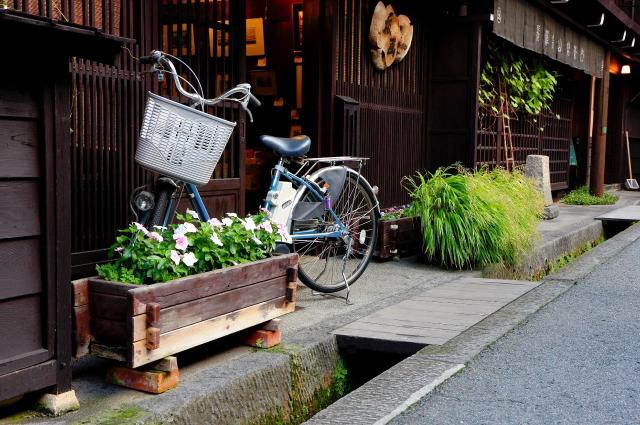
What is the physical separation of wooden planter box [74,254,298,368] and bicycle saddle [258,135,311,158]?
61.0 inches

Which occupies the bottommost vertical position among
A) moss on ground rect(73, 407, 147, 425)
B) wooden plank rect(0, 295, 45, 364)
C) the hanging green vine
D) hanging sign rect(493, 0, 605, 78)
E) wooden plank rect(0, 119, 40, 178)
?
moss on ground rect(73, 407, 147, 425)

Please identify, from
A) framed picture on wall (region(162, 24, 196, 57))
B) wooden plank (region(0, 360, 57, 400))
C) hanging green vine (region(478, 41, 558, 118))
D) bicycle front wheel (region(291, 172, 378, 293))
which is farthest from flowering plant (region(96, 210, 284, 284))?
hanging green vine (region(478, 41, 558, 118))

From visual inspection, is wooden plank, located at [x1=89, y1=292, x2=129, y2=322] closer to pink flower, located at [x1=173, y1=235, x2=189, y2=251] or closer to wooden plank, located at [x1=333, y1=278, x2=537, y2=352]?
pink flower, located at [x1=173, y1=235, x2=189, y2=251]

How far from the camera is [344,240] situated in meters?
6.51

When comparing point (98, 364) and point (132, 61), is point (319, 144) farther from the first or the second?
point (98, 364)

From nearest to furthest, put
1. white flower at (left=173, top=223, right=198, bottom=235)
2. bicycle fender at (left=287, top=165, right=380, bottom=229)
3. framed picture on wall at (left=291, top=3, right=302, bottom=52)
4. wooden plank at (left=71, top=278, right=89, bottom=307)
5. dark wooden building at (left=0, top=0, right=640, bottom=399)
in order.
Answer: dark wooden building at (left=0, top=0, right=640, bottom=399)
wooden plank at (left=71, top=278, right=89, bottom=307)
white flower at (left=173, top=223, right=198, bottom=235)
bicycle fender at (left=287, top=165, right=380, bottom=229)
framed picture on wall at (left=291, top=3, right=302, bottom=52)

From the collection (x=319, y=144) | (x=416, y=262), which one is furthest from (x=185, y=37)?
(x=416, y=262)

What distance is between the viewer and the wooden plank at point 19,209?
3.30 m

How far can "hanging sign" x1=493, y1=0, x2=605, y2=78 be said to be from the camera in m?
11.0

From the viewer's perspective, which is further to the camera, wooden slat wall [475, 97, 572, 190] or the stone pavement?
wooden slat wall [475, 97, 572, 190]

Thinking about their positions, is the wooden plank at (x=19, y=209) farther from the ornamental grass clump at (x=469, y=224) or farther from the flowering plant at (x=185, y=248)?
the ornamental grass clump at (x=469, y=224)

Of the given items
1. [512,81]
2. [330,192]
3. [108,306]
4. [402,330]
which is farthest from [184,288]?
[512,81]

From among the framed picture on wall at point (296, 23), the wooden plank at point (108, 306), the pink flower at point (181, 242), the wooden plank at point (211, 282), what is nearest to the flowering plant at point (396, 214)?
the framed picture on wall at point (296, 23)

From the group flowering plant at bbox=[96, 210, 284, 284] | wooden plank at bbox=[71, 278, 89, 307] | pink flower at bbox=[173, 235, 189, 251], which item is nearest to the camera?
wooden plank at bbox=[71, 278, 89, 307]
